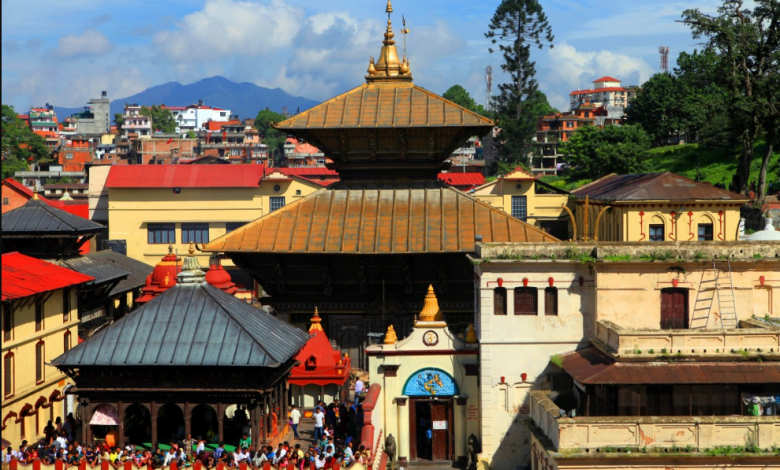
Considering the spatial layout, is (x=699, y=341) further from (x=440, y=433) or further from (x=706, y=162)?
(x=706, y=162)

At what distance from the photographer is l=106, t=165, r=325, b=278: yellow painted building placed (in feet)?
295

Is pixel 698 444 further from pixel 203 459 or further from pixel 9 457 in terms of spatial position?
pixel 9 457

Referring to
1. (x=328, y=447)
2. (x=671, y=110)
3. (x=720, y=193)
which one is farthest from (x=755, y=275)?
(x=671, y=110)

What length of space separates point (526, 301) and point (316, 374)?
8.07m

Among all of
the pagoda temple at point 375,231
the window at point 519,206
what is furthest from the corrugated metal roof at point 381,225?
the window at point 519,206

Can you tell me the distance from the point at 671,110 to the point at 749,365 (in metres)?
88.6

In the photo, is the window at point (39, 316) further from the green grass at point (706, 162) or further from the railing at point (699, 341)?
the green grass at point (706, 162)

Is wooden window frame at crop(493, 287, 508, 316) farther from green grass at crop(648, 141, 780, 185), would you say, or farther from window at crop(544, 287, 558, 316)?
green grass at crop(648, 141, 780, 185)

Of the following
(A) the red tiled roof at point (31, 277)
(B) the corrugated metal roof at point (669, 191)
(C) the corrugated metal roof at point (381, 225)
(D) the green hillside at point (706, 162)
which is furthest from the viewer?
(D) the green hillside at point (706, 162)

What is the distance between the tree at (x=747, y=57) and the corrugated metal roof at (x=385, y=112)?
2804 centimetres

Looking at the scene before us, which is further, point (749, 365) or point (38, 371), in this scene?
point (38, 371)

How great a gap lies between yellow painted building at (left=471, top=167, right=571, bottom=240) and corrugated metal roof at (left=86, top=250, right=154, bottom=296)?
30.7 m

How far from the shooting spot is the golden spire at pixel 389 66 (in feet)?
149

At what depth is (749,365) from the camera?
32.8 meters
